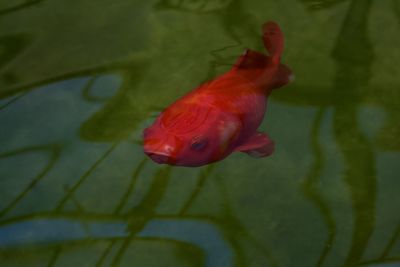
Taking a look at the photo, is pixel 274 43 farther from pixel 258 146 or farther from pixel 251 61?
pixel 258 146

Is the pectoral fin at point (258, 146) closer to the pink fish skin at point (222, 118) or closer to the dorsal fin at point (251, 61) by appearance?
the pink fish skin at point (222, 118)

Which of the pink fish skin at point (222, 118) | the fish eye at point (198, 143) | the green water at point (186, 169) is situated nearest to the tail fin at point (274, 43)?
the pink fish skin at point (222, 118)

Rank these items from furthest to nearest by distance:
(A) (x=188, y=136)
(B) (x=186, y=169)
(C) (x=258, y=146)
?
(B) (x=186, y=169) < (C) (x=258, y=146) < (A) (x=188, y=136)

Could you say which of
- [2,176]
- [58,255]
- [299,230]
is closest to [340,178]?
[299,230]

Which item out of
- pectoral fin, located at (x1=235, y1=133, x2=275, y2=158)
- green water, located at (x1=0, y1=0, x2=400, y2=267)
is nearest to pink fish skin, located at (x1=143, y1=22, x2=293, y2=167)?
pectoral fin, located at (x1=235, y1=133, x2=275, y2=158)

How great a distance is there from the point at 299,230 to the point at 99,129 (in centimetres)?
63

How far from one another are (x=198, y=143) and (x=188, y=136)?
3cm

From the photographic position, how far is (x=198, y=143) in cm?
149

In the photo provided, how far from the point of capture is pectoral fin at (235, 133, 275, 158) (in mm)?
1614

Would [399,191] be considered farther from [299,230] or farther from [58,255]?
[58,255]

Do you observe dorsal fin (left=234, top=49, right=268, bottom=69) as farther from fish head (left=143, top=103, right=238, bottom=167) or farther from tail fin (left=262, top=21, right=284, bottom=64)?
fish head (left=143, top=103, right=238, bottom=167)

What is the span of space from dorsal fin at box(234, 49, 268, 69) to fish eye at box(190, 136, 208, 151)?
0.94ft

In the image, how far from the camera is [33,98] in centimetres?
197

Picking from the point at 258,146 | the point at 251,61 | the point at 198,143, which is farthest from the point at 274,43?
the point at 198,143
